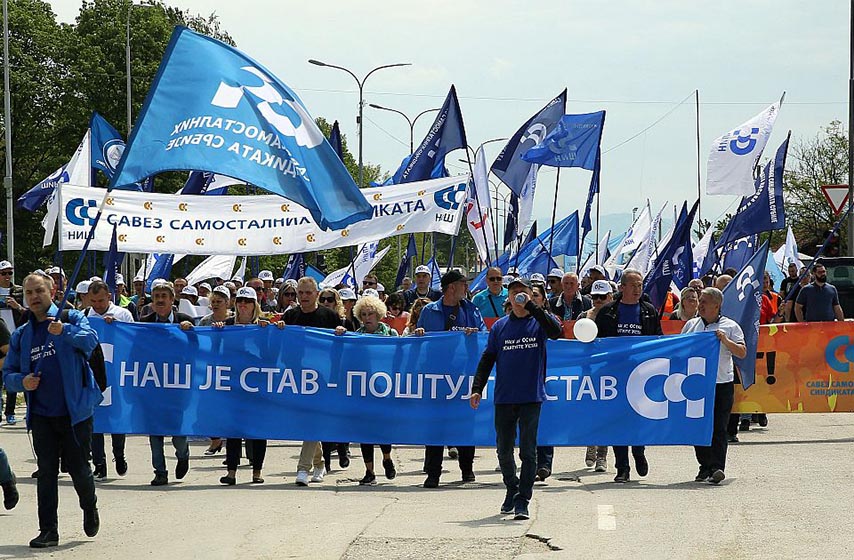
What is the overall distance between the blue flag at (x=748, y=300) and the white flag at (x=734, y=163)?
6.74 m

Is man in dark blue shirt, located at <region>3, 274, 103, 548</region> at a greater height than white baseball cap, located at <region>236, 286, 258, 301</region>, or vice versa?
white baseball cap, located at <region>236, 286, 258, 301</region>

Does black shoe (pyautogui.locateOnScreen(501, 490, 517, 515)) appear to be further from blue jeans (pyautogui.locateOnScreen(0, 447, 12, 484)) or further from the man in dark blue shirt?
blue jeans (pyautogui.locateOnScreen(0, 447, 12, 484))

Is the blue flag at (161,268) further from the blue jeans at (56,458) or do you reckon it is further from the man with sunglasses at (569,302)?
the blue jeans at (56,458)

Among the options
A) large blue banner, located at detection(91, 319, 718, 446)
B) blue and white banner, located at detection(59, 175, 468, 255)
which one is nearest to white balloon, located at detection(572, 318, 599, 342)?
large blue banner, located at detection(91, 319, 718, 446)

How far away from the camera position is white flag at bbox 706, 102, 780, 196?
2020cm

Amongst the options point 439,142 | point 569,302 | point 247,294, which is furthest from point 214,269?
point 247,294

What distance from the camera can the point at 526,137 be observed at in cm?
1994

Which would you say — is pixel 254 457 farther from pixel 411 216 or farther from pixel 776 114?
pixel 776 114

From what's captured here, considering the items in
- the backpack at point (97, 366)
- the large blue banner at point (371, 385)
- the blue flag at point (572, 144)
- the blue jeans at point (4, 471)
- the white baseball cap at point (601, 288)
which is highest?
the blue flag at point (572, 144)

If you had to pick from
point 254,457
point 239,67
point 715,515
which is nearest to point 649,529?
point 715,515

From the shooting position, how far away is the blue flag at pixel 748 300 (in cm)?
1336

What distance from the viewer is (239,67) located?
1134 cm

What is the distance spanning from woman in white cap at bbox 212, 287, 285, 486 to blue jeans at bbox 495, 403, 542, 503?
2791 millimetres

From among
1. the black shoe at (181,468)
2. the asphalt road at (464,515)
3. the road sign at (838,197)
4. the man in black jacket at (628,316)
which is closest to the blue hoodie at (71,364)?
the asphalt road at (464,515)
